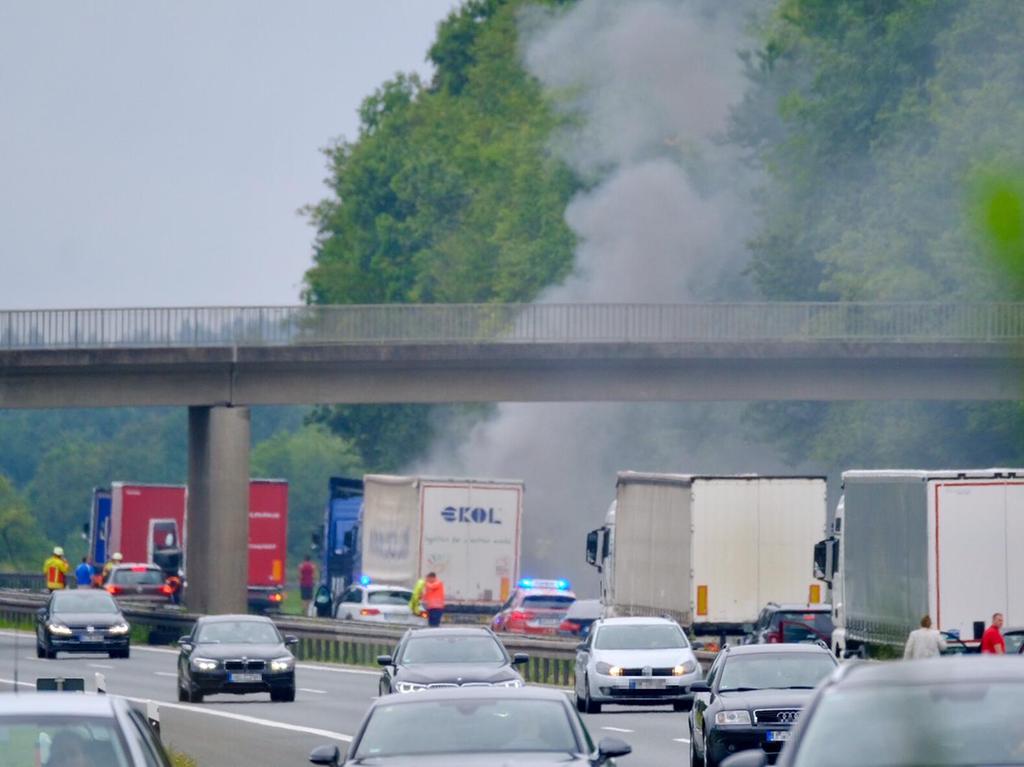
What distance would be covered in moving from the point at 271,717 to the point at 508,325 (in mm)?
28637

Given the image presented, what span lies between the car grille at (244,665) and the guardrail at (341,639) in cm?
418

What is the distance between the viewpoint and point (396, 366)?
5509 centimetres

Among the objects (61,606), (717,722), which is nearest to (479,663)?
(717,722)

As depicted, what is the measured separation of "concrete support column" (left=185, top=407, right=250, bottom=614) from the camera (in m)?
55.0

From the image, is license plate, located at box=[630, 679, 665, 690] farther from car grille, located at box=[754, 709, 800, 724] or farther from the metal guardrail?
the metal guardrail

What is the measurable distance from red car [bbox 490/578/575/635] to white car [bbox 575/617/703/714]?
16493mm

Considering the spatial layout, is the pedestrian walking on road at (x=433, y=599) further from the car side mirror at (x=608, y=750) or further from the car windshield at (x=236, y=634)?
the car side mirror at (x=608, y=750)

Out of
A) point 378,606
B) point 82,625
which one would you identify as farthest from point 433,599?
point 378,606

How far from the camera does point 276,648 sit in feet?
108

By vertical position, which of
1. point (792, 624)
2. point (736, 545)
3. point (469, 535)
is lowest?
point (792, 624)

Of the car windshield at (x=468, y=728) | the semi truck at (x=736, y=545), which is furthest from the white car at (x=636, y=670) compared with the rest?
the car windshield at (x=468, y=728)

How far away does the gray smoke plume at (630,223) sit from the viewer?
8406cm

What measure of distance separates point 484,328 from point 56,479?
416ft

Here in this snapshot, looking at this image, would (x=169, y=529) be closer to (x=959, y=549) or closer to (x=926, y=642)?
(x=959, y=549)
